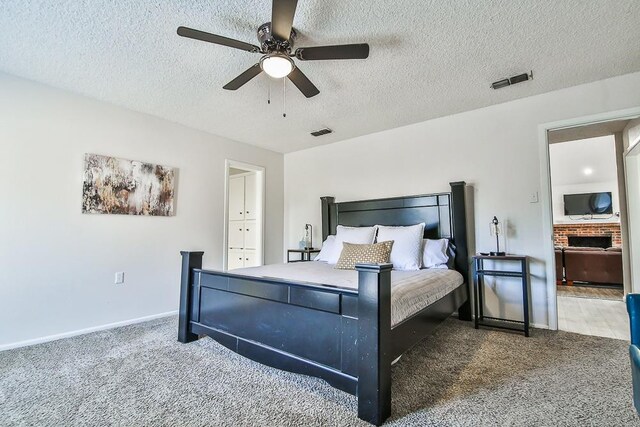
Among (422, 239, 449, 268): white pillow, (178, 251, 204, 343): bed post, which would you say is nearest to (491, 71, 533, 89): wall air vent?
(422, 239, 449, 268): white pillow

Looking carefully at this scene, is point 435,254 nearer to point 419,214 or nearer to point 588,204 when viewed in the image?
point 419,214

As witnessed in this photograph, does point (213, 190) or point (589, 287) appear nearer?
point (213, 190)

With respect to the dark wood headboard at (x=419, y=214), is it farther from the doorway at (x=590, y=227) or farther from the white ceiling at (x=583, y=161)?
the white ceiling at (x=583, y=161)

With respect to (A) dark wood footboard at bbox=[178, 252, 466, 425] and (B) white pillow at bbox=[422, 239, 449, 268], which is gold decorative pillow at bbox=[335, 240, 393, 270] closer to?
(B) white pillow at bbox=[422, 239, 449, 268]

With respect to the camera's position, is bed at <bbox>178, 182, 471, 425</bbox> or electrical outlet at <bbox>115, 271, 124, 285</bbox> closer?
bed at <bbox>178, 182, 471, 425</bbox>

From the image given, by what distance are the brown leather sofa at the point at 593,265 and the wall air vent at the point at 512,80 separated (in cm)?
441

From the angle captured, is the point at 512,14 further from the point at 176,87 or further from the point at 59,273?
the point at 59,273

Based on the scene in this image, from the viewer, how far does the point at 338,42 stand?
7.36 ft

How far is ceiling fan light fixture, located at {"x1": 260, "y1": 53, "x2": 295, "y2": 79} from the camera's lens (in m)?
1.96

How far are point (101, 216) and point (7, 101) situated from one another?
4.05 ft

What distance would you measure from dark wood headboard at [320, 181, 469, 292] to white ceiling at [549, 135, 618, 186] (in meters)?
4.38

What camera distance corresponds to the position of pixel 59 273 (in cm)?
286

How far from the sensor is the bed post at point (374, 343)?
1498mm

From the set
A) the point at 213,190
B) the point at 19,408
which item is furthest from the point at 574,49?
the point at 19,408
